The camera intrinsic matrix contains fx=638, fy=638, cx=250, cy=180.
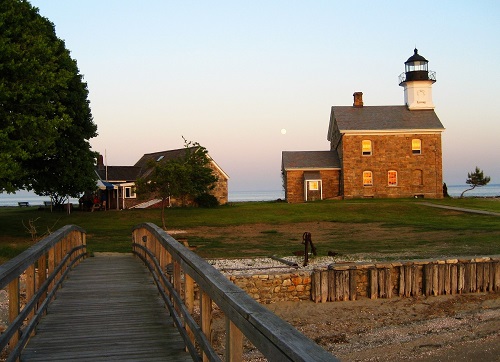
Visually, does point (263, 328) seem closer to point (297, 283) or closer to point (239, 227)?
point (297, 283)

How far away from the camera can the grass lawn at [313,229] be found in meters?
23.3

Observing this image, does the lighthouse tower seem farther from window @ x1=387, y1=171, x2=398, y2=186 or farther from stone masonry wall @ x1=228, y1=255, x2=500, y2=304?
stone masonry wall @ x1=228, y1=255, x2=500, y2=304

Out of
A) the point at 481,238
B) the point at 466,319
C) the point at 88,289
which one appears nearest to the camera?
the point at 88,289

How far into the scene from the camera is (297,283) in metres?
17.9

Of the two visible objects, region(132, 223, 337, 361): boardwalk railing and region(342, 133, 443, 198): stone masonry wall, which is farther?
region(342, 133, 443, 198): stone masonry wall

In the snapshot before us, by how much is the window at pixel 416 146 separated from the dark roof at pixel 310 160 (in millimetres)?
6117

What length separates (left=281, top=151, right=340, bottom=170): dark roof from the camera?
172ft

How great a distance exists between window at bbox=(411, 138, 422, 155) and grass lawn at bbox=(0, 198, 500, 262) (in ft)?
23.6

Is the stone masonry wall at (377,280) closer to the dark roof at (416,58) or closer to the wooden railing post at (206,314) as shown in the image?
the wooden railing post at (206,314)

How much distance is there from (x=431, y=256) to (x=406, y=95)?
3608cm

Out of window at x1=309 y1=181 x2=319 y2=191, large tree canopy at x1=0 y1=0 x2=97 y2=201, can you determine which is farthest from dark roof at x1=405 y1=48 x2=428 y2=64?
large tree canopy at x1=0 y1=0 x2=97 y2=201

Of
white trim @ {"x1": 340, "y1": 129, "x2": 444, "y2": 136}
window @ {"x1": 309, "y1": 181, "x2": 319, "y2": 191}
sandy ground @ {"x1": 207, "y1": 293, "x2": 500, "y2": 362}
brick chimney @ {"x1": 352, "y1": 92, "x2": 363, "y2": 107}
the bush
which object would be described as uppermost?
brick chimney @ {"x1": 352, "y1": 92, "x2": 363, "y2": 107}

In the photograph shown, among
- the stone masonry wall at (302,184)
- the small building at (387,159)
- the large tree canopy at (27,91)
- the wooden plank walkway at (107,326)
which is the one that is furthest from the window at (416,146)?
the wooden plank walkway at (107,326)

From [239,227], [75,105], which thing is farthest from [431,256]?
[75,105]
